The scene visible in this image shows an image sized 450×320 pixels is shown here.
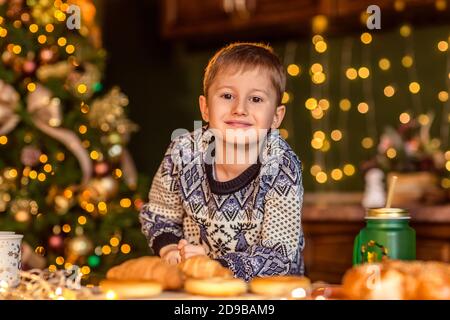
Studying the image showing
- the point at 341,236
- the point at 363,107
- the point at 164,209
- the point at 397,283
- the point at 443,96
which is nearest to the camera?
the point at 397,283

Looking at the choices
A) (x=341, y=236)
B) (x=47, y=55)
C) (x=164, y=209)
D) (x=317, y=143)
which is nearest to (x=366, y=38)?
(x=317, y=143)

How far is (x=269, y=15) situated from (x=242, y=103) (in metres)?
2.18

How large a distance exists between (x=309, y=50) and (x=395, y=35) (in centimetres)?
41

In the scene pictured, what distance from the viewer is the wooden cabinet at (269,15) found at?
294 cm

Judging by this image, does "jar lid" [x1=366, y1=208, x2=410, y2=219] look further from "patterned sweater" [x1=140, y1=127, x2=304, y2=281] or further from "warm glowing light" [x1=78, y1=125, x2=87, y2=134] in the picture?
"warm glowing light" [x1=78, y1=125, x2=87, y2=134]

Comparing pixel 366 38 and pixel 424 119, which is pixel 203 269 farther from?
pixel 366 38

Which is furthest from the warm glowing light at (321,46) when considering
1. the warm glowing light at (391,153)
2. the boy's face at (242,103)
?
the boy's face at (242,103)

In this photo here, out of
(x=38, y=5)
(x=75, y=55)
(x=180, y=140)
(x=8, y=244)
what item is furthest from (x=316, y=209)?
(x=8, y=244)

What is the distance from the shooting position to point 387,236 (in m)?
0.98

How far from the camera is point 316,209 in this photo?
2.90m

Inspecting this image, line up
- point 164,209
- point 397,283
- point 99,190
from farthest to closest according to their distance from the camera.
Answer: point 99,190
point 164,209
point 397,283

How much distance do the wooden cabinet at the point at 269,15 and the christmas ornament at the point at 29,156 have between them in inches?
43.8

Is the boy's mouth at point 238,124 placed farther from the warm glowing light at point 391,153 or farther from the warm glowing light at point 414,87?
the warm glowing light at point 414,87
